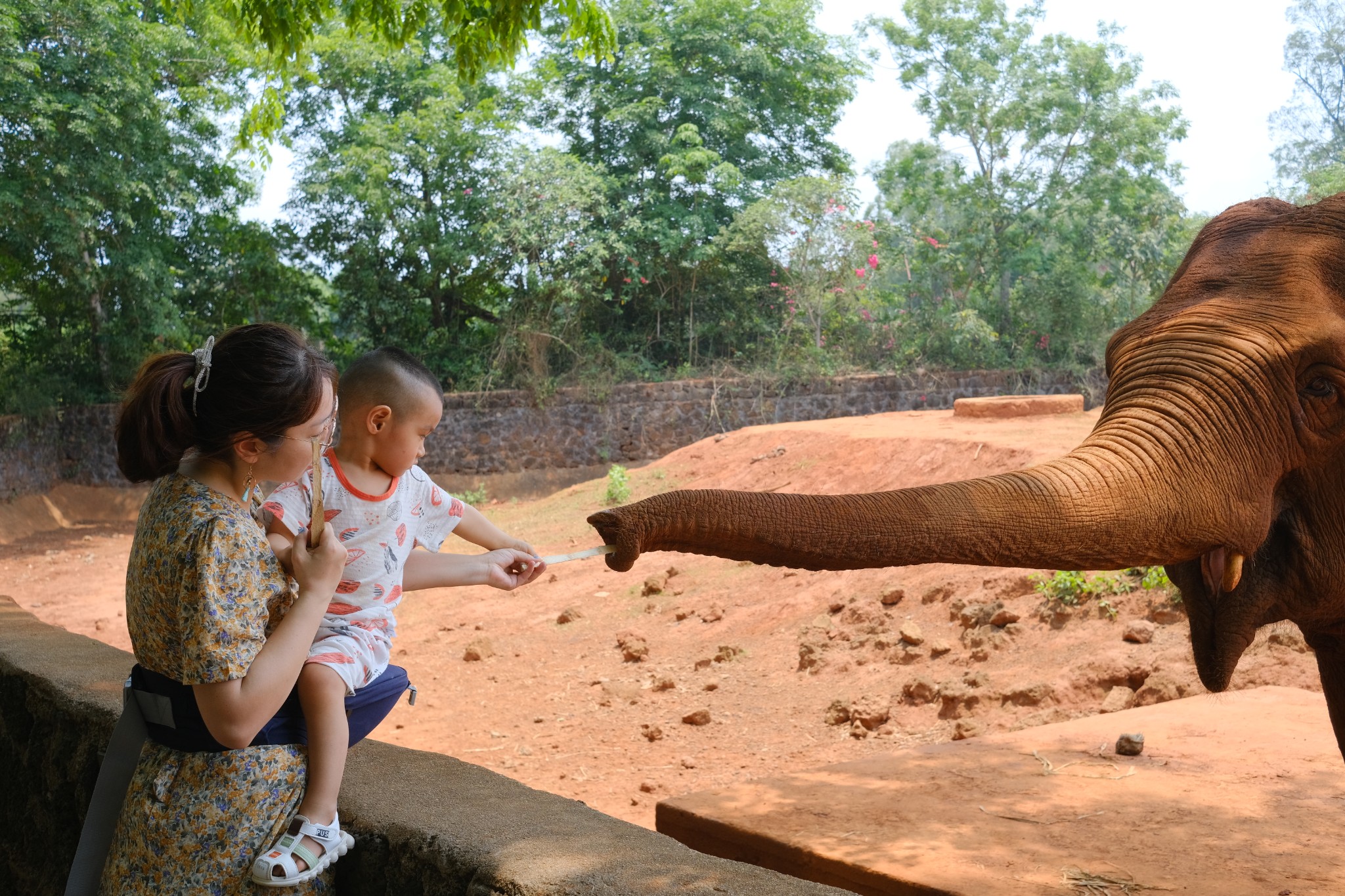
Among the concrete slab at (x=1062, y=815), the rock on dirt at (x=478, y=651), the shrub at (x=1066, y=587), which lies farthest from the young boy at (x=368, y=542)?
the rock on dirt at (x=478, y=651)

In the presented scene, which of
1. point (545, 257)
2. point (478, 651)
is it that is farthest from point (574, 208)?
point (478, 651)

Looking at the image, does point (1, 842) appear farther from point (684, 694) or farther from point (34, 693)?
point (684, 694)

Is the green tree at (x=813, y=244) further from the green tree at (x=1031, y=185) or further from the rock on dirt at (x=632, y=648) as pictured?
the rock on dirt at (x=632, y=648)

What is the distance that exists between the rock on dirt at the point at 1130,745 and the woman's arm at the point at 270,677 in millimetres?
3145

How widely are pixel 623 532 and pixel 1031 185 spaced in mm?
23032

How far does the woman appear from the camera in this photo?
184cm

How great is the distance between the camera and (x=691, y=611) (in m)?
9.15

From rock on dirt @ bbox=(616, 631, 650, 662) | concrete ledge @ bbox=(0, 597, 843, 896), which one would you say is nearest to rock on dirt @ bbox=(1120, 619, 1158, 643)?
rock on dirt @ bbox=(616, 631, 650, 662)

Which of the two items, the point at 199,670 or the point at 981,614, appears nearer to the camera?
the point at 199,670

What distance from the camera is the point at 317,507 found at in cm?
204

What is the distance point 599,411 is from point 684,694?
1132cm

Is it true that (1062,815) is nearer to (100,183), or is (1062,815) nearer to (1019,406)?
(1019,406)

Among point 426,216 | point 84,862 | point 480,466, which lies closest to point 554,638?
point 84,862

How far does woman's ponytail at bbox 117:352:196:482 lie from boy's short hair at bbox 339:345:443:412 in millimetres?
412
